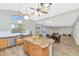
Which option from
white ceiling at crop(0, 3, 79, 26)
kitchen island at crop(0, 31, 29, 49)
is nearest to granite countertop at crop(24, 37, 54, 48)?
kitchen island at crop(0, 31, 29, 49)

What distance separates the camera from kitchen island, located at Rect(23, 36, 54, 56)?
2.43 meters

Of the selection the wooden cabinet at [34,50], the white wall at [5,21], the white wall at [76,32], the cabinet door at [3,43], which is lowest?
the wooden cabinet at [34,50]

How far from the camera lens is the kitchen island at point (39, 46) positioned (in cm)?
243

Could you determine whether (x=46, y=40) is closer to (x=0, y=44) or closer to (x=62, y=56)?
(x=62, y=56)

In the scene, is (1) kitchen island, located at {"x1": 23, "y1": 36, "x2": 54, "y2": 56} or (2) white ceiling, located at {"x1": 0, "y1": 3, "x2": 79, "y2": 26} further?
(1) kitchen island, located at {"x1": 23, "y1": 36, "x2": 54, "y2": 56}

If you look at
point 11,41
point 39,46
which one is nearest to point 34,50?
point 39,46

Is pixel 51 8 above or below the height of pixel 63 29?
above

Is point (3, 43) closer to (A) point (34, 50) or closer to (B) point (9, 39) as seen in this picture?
(B) point (9, 39)

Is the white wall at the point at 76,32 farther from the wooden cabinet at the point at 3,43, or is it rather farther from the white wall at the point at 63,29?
the wooden cabinet at the point at 3,43

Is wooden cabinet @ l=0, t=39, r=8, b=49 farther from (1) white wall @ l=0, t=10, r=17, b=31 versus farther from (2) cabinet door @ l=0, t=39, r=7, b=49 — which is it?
(1) white wall @ l=0, t=10, r=17, b=31

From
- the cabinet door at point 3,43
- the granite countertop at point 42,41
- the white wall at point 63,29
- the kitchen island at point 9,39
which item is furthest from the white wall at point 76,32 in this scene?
the cabinet door at point 3,43

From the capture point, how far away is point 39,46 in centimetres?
246

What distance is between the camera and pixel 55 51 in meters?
2.41

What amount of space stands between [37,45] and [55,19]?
66 centimetres
